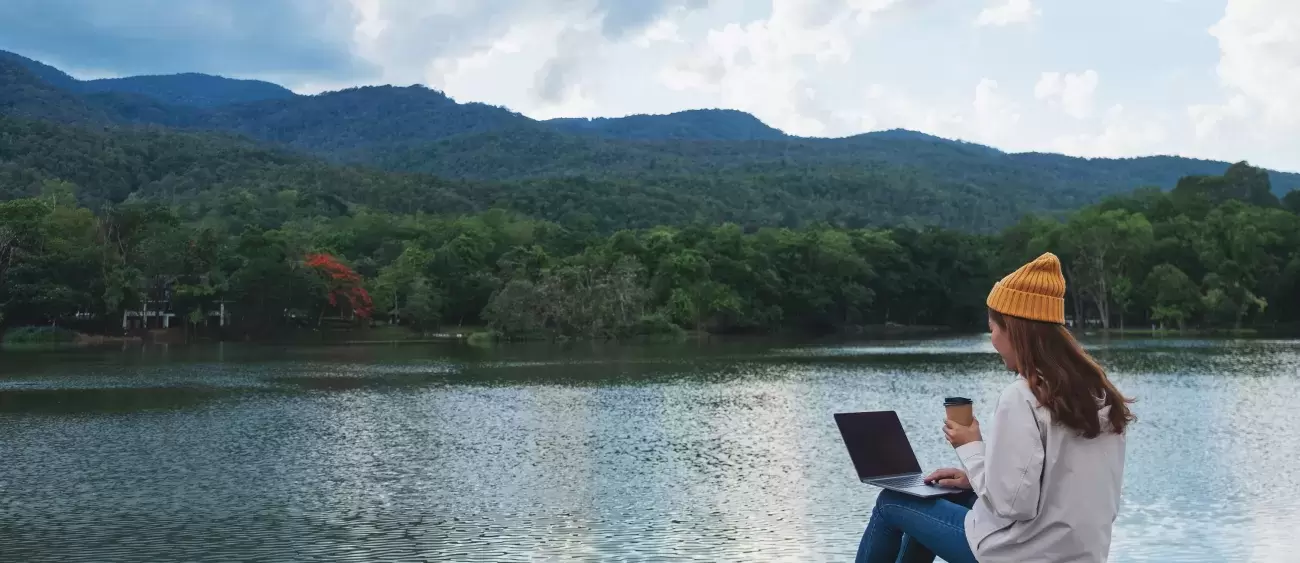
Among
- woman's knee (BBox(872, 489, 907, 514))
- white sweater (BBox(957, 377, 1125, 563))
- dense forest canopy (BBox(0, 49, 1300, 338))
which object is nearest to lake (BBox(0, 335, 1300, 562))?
woman's knee (BBox(872, 489, 907, 514))

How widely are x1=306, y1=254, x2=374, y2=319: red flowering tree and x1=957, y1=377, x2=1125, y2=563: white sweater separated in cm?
5450

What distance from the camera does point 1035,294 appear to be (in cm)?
327

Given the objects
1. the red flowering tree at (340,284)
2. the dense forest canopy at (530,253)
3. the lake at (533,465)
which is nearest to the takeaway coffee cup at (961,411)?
the lake at (533,465)

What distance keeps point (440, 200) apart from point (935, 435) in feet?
308

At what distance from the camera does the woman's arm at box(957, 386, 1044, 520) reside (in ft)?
10.3

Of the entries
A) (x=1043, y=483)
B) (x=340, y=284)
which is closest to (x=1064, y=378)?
(x=1043, y=483)

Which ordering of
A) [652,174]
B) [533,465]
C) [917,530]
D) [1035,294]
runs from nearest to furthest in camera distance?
[1035,294] → [917,530] → [533,465] → [652,174]

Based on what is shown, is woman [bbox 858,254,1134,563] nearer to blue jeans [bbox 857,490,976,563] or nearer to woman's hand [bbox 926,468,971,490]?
blue jeans [bbox 857,490,976,563]

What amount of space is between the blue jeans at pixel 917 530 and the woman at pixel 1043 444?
0.14m

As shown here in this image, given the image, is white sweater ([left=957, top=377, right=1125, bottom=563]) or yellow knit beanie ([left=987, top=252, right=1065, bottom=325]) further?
yellow knit beanie ([left=987, top=252, right=1065, bottom=325])

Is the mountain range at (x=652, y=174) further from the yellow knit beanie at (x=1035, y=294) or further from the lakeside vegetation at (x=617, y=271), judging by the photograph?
the yellow knit beanie at (x=1035, y=294)

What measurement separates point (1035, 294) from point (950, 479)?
83 centimetres

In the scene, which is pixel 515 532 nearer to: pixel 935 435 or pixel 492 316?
pixel 935 435

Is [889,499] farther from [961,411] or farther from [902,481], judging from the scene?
[961,411]
